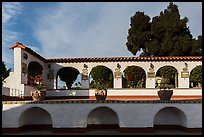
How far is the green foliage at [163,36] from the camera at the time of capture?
29859 millimetres

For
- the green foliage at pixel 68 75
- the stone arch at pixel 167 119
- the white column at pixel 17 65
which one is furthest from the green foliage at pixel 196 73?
the green foliage at pixel 68 75

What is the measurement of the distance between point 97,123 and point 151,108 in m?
2.78

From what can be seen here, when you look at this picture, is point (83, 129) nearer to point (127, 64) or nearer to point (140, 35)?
point (127, 64)

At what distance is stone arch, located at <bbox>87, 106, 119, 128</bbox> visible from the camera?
40.8 ft

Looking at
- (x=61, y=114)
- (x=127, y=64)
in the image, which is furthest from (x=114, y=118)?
(x=127, y=64)

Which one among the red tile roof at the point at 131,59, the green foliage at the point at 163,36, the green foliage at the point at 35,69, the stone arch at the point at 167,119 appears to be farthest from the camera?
the green foliage at the point at 163,36

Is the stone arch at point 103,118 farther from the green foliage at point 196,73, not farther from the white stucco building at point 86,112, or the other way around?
the green foliage at point 196,73

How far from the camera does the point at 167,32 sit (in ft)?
103

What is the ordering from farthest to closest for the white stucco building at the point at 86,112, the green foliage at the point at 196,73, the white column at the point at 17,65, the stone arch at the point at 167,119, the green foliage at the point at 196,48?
the green foliage at the point at 196,48, the green foliage at the point at 196,73, the white column at the point at 17,65, the stone arch at the point at 167,119, the white stucco building at the point at 86,112

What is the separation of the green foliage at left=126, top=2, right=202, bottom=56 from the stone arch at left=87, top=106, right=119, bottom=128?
1925 cm

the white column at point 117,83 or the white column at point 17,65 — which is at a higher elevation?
the white column at point 17,65

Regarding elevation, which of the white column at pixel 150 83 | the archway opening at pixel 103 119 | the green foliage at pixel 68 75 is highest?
the green foliage at pixel 68 75

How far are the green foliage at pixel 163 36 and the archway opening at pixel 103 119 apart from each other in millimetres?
19258

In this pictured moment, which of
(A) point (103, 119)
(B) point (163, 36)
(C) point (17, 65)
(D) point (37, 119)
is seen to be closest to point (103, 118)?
(A) point (103, 119)
